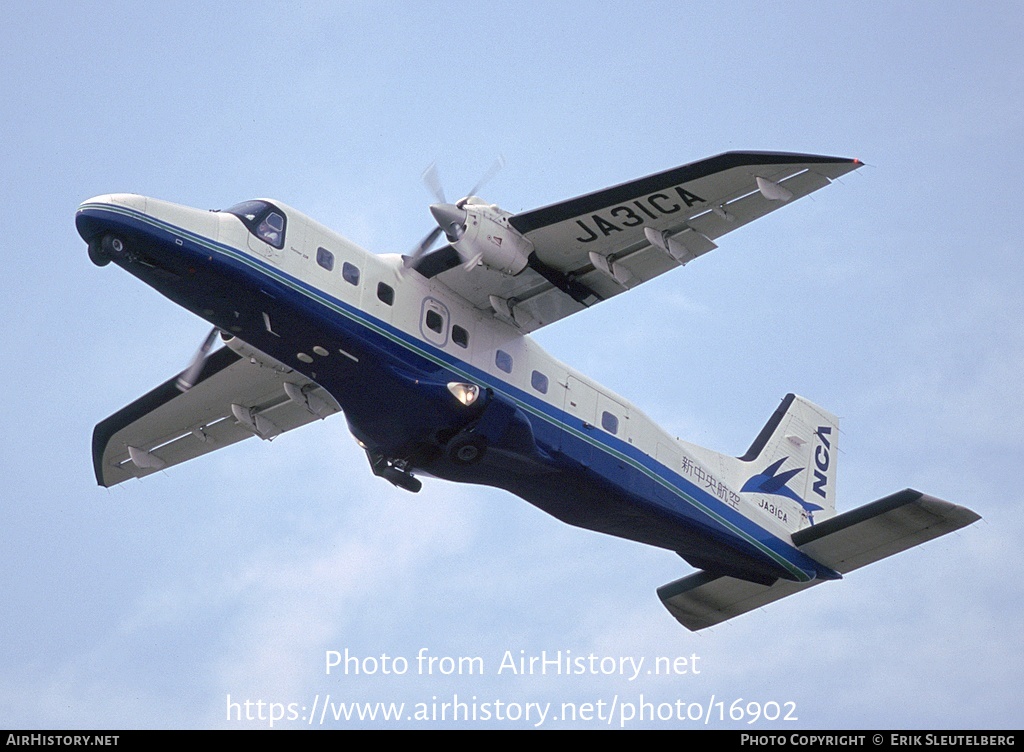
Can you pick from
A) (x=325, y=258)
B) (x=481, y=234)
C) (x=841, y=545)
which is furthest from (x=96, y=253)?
(x=841, y=545)

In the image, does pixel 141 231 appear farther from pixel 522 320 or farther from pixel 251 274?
pixel 522 320

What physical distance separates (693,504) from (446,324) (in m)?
5.14

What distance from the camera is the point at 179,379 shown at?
22.1 m

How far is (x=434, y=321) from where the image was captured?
66.0ft

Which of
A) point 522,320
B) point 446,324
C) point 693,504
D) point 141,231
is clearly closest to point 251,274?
point 141,231

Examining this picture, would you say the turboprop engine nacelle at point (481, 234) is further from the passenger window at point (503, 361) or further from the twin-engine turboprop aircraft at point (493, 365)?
the passenger window at point (503, 361)

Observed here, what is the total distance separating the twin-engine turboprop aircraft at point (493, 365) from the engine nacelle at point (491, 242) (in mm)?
26

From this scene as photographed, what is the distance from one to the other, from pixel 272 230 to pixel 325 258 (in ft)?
2.72

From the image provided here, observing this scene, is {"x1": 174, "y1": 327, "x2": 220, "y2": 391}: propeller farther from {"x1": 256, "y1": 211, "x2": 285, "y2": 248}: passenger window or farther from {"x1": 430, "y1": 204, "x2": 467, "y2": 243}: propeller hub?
{"x1": 430, "y1": 204, "x2": 467, "y2": 243}: propeller hub

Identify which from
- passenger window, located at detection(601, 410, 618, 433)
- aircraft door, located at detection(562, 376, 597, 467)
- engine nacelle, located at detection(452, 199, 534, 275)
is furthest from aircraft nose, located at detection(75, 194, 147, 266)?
passenger window, located at detection(601, 410, 618, 433)

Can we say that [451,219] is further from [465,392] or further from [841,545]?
[841,545]

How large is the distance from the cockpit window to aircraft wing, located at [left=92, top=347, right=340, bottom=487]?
2976mm

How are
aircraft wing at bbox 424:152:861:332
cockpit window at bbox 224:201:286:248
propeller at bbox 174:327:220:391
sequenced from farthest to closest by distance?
propeller at bbox 174:327:220:391, cockpit window at bbox 224:201:286:248, aircraft wing at bbox 424:152:861:332

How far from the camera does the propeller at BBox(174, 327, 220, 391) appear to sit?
2120 cm
